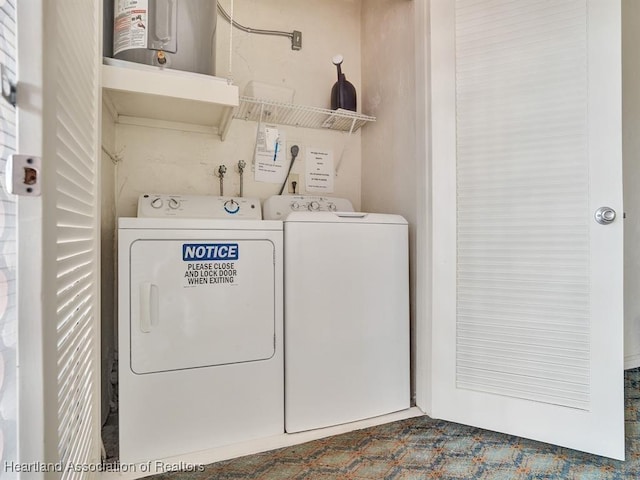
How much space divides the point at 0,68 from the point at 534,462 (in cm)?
189

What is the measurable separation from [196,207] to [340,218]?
0.69 meters

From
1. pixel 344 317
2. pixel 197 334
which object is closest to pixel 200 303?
pixel 197 334

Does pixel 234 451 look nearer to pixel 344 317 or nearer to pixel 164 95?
pixel 344 317

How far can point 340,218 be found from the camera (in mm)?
1629

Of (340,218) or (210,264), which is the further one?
(340,218)

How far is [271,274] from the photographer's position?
1526 millimetres

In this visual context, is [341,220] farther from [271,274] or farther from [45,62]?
[45,62]

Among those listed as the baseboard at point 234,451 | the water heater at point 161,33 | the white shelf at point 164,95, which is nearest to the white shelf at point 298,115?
the white shelf at point 164,95

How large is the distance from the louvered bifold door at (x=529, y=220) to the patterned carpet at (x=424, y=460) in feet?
0.21

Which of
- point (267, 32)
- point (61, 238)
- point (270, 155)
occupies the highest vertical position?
point (267, 32)

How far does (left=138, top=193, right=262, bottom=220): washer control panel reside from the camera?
1.61 m

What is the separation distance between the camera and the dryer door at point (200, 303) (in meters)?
1.32

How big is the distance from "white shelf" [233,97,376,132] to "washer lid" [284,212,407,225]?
0.69 metres

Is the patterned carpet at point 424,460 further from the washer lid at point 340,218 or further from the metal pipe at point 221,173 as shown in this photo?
the metal pipe at point 221,173
